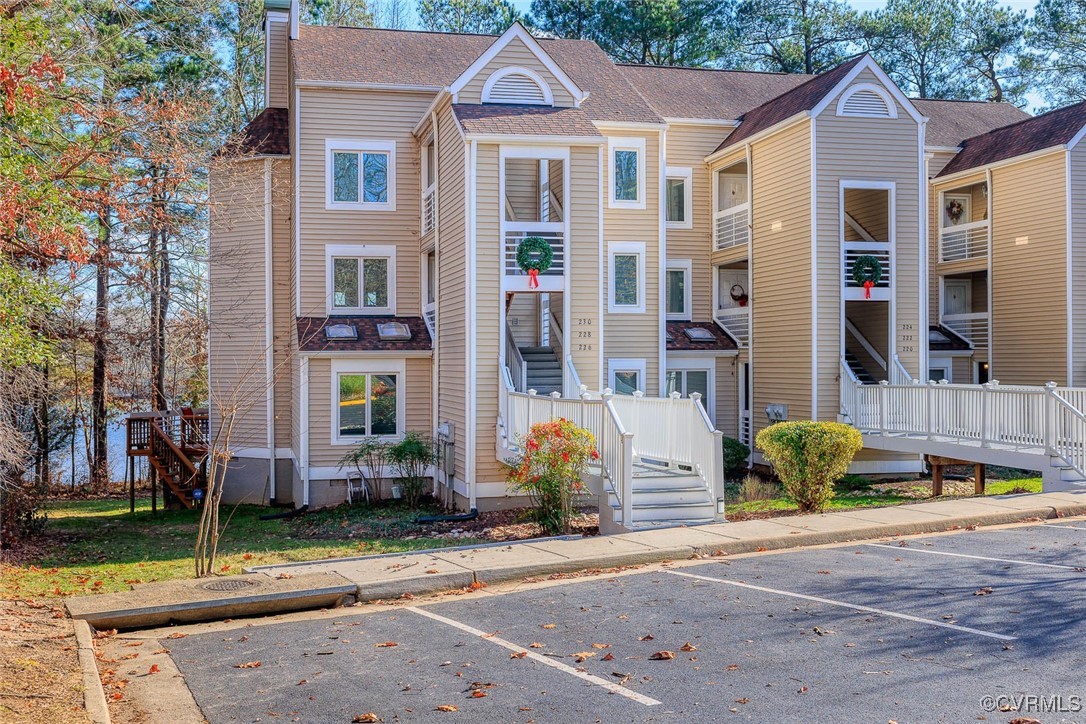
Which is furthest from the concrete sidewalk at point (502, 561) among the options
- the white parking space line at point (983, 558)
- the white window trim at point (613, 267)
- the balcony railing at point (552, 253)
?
the white window trim at point (613, 267)

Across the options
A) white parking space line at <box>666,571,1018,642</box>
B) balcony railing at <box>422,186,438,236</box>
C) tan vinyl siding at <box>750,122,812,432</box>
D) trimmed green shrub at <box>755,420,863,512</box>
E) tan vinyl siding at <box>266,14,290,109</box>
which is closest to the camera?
white parking space line at <box>666,571,1018,642</box>

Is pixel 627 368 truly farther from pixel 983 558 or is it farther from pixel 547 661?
pixel 547 661

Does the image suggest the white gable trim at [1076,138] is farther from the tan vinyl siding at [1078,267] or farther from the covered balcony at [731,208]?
the covered balcony at [731,208]

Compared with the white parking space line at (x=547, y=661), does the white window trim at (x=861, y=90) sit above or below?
above

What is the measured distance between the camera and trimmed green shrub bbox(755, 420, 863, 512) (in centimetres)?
1495

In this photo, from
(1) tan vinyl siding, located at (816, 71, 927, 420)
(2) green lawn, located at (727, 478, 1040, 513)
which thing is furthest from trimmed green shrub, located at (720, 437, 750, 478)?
(2) green lawn, located at (727, 478, 1040, 513)

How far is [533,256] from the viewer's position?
1814 cm

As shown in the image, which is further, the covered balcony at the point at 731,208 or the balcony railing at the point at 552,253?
the covered balcony at the point at 731,208

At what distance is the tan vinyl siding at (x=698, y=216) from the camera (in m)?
25.7

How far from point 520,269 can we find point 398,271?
5360mm

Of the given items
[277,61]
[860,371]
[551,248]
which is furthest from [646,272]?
[277,61]

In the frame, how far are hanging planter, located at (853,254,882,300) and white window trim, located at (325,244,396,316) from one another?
33.8ft

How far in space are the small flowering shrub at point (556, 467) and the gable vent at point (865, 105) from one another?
38.4 ft

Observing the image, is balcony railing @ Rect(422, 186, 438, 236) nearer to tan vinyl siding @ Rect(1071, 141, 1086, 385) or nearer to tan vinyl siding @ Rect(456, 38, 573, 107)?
tan vinyl siding @ Rect(456, 38, 573, 107)
